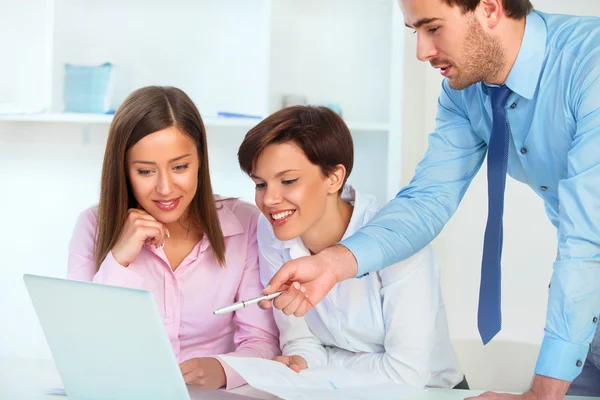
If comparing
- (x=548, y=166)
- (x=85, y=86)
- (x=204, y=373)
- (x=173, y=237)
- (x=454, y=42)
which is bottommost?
(x=204, y=373)

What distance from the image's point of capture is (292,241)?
194 centimetres

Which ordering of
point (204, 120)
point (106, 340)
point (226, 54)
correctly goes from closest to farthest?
point (106, 340)
point (204, 120)
point (226, 54)

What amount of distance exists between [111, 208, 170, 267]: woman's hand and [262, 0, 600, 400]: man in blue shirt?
1.68ft

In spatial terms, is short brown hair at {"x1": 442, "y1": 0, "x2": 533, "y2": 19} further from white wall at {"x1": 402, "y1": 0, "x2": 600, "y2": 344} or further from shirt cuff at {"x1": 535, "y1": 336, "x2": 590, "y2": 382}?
white wall at {"x1": 402, "y1": 0, "x2": 600, "y2": 344}

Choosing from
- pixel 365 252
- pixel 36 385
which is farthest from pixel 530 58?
pixel 36 385

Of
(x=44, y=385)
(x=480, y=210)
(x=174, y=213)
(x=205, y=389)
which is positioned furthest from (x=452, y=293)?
(x=44, y=385)

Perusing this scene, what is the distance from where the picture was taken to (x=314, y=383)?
1.41 m

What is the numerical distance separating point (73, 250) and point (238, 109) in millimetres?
1122

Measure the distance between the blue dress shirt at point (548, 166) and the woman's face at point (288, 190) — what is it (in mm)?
200

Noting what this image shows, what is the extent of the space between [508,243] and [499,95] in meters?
1.21

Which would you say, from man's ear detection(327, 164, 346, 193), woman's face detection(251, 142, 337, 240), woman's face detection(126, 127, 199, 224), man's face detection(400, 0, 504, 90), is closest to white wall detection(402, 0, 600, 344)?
man's ear detection(327, 164, 346, 193)

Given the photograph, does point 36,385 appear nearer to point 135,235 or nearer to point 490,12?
point 135,235

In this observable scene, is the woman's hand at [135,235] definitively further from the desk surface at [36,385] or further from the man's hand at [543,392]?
the man's hand at [543,392]

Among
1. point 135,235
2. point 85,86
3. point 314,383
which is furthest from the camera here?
point 85,86
